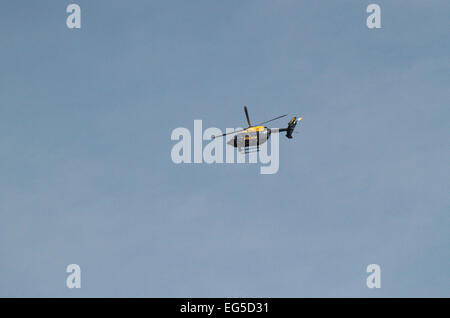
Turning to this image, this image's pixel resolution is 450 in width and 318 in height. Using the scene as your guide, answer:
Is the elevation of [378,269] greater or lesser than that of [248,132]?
lesser

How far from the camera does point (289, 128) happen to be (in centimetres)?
12850
